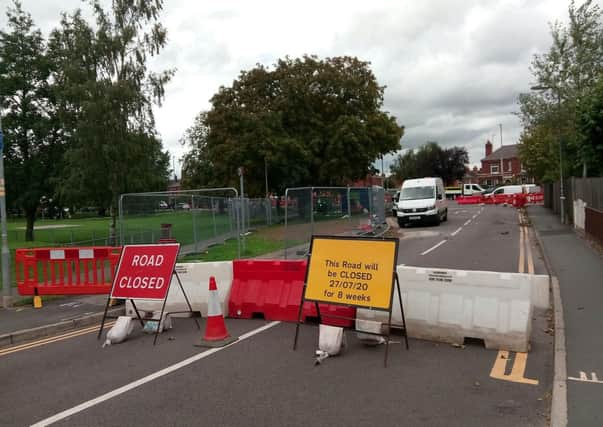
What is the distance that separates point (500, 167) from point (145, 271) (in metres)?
104

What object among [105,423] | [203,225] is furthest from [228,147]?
[105,423]

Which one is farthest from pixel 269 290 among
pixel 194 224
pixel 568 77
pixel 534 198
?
pixel 534 198

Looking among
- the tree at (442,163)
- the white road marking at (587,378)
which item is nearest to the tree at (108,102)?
the white road marking at (587,378)

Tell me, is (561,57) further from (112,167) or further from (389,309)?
(389,309)

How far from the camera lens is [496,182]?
338ft

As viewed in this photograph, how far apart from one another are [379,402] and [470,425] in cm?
84

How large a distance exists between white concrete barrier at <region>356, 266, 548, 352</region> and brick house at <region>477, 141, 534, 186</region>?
97.6m

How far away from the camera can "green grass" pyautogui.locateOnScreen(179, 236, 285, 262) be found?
1673cm

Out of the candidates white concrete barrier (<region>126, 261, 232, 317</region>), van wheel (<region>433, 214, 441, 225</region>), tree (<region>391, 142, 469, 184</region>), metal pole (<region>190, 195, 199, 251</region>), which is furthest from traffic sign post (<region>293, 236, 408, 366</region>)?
tree (<region>391, 142, 469, 184</region>)

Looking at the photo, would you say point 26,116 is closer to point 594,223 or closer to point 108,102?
point 108,102

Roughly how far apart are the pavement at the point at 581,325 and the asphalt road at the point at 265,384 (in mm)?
243

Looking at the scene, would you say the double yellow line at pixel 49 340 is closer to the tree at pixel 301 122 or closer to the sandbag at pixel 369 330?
the sandbag at pixel 369 330

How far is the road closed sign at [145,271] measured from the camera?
7504 mm

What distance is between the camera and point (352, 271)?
21.1ft
